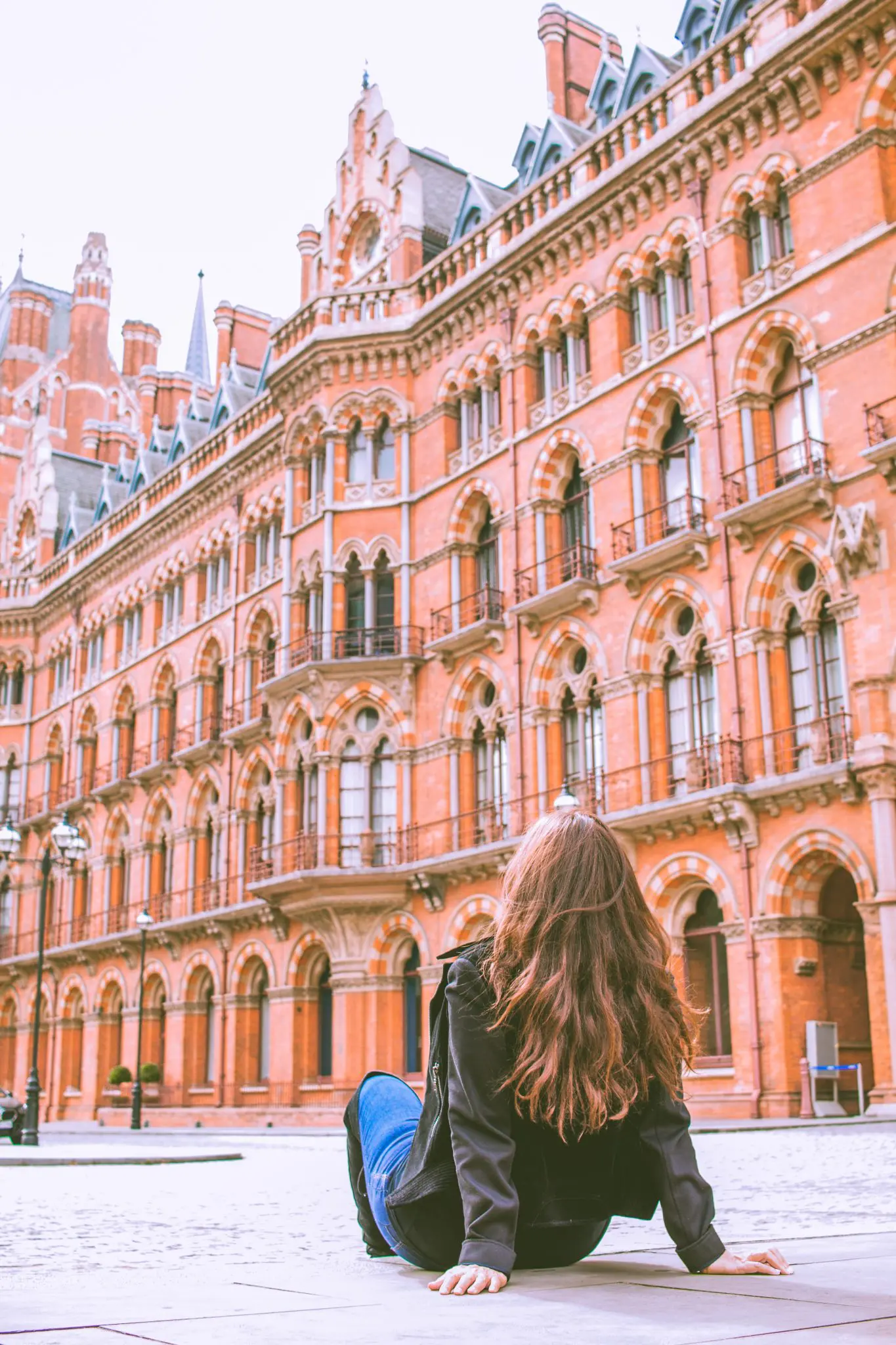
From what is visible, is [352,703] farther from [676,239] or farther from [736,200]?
[736,200]

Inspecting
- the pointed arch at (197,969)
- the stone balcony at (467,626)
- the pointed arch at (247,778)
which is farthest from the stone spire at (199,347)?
the stone balcony at (467,626)

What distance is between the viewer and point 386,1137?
15.9 feet

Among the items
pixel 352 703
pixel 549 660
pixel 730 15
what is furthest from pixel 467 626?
pixel 730 15

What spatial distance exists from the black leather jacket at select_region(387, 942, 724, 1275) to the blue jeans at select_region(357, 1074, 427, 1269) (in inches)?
5.5

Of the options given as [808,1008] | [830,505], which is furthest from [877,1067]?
[830,505]

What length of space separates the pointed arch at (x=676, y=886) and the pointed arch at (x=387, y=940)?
7.23 m

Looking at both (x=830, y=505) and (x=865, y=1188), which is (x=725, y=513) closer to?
(x=830, y=505)

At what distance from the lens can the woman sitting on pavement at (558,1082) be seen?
426 cm

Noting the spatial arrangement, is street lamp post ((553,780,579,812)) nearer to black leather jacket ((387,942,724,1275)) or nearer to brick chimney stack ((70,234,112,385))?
black leather jacket ((387,942,724,1275))

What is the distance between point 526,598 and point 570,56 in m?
12.8

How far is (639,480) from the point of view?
87.7 feet

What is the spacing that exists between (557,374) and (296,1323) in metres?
27.1

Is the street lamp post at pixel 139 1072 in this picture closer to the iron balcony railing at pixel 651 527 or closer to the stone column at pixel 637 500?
the iron balcony railing at pixel 651 527

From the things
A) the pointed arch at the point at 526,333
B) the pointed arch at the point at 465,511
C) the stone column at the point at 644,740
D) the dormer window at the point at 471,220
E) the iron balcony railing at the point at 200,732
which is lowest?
the stone column at the point at 644,740
